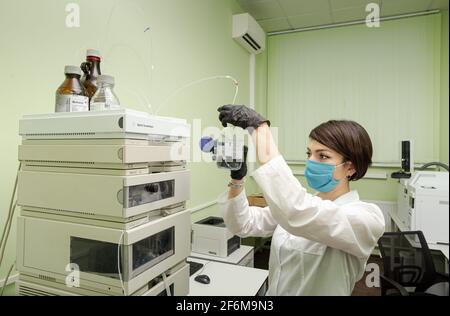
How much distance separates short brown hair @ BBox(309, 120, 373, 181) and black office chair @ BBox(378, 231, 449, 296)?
7.3 inches

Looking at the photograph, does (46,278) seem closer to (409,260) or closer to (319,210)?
(319,210)

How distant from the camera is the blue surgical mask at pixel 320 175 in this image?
0.63 metres

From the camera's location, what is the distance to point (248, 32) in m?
2.29

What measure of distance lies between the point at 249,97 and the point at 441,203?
2.25m

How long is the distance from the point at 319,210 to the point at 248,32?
2.09 metres

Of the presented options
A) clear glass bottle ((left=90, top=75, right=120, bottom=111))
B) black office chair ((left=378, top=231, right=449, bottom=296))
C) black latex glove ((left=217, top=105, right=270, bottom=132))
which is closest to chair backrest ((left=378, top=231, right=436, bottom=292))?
black office chair ((left=378, top=231, right=449, bottom=296))

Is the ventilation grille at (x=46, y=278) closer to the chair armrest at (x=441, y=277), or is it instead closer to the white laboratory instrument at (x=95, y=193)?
the white laboratory instrument at (x=95, y=193)

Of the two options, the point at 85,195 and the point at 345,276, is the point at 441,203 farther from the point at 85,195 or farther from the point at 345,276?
the point at 85,195

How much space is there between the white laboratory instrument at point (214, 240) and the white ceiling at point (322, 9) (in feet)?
4.60

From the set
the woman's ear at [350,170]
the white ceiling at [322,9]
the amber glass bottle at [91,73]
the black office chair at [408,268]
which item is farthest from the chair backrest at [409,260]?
the white ceiling at [322,9]

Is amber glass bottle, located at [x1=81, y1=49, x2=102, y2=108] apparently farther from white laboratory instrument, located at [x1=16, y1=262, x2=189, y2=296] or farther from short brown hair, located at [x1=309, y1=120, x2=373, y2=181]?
short brown hair, located at [x1=309, y1=120, x2=373, y2=181]

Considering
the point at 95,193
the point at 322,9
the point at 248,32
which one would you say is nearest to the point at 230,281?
the point at 95,193
